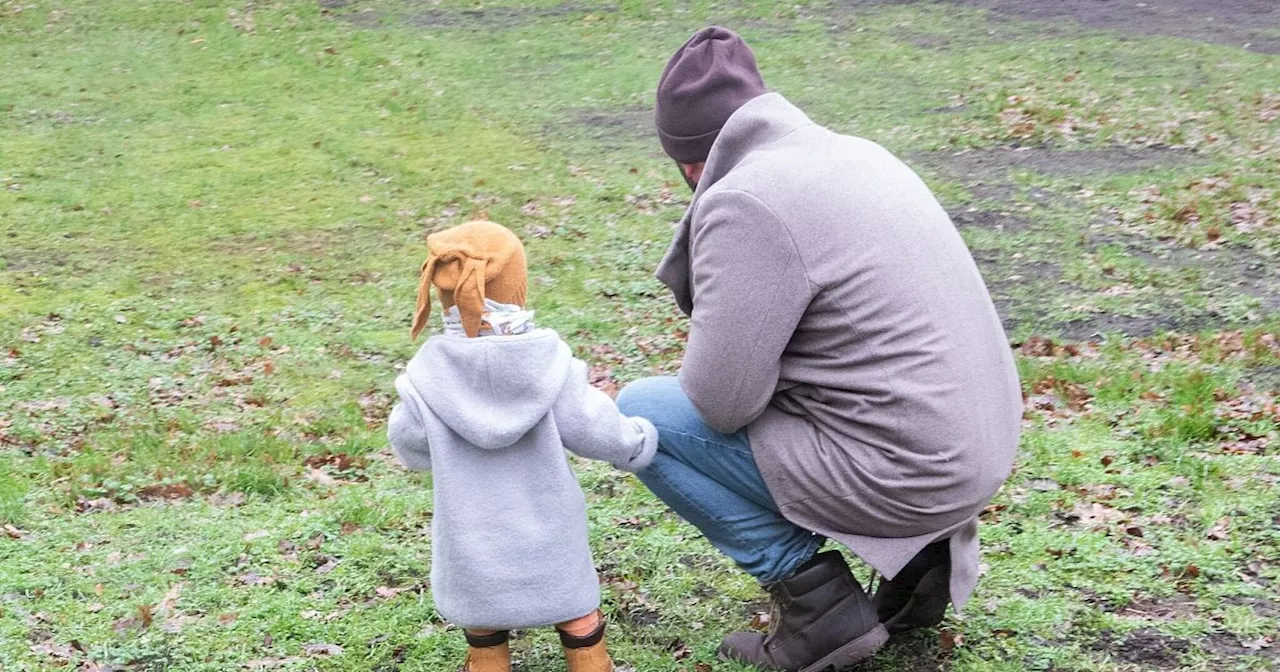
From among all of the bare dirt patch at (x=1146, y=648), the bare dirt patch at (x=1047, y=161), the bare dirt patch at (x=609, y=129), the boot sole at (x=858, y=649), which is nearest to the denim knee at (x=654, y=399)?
the boot sole at (x=858, y=649)

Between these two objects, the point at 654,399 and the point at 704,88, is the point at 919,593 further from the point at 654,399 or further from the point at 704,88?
the point at 704,88

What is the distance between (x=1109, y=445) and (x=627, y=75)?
8.60 metres

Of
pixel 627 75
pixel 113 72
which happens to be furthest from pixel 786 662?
pixel 113 72

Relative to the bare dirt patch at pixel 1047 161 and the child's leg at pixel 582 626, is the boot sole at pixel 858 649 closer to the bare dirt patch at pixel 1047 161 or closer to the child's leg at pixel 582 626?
the child's leg at pixel 582 626

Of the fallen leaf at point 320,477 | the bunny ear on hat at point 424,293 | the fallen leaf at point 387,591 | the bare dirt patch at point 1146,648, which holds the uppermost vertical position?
the bunny ear on hat at point 424,293

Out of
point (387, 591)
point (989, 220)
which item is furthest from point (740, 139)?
point (989, 220)

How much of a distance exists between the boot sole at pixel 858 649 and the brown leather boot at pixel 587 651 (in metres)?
0.51

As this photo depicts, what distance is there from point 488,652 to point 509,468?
0.49m

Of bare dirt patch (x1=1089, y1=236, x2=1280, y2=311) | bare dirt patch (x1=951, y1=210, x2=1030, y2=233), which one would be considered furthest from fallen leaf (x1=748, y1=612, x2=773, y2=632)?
bare dirt patch (x1=951, y1=210, x2=1030, y2=233)

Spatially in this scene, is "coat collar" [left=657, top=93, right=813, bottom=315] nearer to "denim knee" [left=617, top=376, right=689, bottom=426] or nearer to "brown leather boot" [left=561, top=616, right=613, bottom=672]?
"denim knee" [left=617, top=376, right=689, bottom=426]

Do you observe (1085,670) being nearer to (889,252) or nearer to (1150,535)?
(1150,535)

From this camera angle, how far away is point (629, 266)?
743 cm

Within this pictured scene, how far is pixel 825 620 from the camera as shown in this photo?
9.66 ft

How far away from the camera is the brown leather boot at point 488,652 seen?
3012 millimetres
